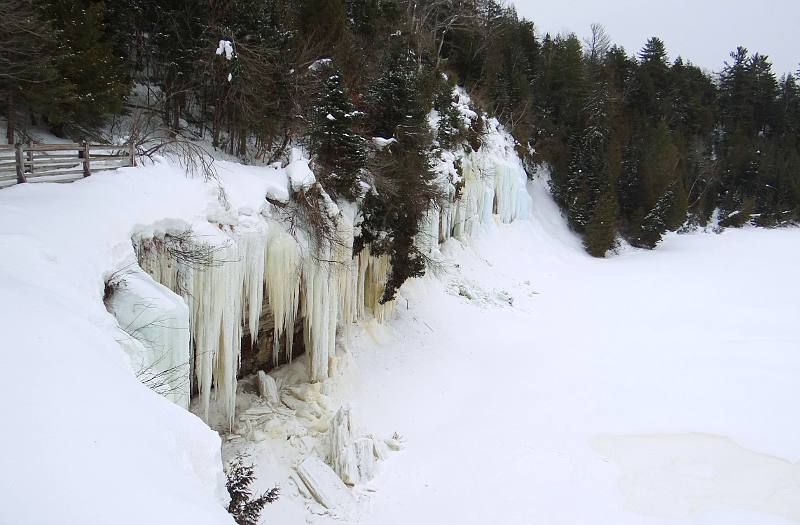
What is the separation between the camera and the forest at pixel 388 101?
29.6 ft

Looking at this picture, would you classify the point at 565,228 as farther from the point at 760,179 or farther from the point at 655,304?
the point at 760,179

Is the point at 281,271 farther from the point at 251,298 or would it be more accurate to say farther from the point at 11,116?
the point at 11,116

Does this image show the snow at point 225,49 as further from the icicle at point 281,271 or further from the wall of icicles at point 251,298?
the icicle at point 281,271

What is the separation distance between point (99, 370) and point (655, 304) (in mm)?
20335

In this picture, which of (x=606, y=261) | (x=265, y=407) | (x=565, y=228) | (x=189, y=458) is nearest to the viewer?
(x=189, y=458)

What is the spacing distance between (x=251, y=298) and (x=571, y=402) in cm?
771

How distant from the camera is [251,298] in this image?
7613 millimetres

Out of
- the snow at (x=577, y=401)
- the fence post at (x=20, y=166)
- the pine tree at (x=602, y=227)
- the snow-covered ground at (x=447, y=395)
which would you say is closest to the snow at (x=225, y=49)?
the snow-covered ground at (x=447, y=395)

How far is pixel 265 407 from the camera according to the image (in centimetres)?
867

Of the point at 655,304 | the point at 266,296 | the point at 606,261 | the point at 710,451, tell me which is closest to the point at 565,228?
the point at 606,261

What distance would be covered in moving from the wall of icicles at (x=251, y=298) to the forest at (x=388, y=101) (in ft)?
4.03

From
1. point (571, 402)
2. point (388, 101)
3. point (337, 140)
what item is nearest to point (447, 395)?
point (571, 402)

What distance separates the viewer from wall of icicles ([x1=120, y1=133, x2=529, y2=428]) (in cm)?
601

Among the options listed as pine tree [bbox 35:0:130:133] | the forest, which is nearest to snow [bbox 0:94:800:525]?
the forest
